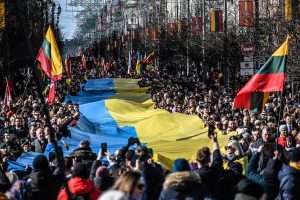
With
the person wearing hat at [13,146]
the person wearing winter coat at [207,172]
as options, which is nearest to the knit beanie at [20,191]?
the person wearing winter coat at [207,172]

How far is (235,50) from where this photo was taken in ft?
135

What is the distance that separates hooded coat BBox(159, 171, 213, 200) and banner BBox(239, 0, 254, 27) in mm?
28187

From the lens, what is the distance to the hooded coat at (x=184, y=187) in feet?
31.3

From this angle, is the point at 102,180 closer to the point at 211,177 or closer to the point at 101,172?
the point at 101,172

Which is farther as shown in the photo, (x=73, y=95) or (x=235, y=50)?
(x=73, y=95)

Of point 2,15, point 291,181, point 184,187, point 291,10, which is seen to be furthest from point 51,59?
point 2,15

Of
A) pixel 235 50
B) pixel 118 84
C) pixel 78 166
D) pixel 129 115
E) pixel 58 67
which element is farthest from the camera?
pixel 118 84

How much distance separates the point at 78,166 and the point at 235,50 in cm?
3133

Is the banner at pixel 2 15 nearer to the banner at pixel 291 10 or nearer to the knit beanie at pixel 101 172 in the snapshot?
the banner at pixel 291 10

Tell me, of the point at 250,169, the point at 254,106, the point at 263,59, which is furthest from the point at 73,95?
the point at 250,169

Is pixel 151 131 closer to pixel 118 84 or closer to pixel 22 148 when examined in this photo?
pixel 22 148

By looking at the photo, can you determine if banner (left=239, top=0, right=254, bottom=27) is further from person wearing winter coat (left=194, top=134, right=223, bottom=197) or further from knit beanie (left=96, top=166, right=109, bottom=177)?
knit beanie (left=96, top=166, right=109, bottom=177)

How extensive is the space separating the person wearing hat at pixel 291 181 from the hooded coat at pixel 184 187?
1382 millimetres

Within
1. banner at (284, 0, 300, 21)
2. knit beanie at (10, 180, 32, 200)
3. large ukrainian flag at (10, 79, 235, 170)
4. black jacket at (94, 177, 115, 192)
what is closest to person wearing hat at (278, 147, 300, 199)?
black jacket at (94, 177, 115, 192)
